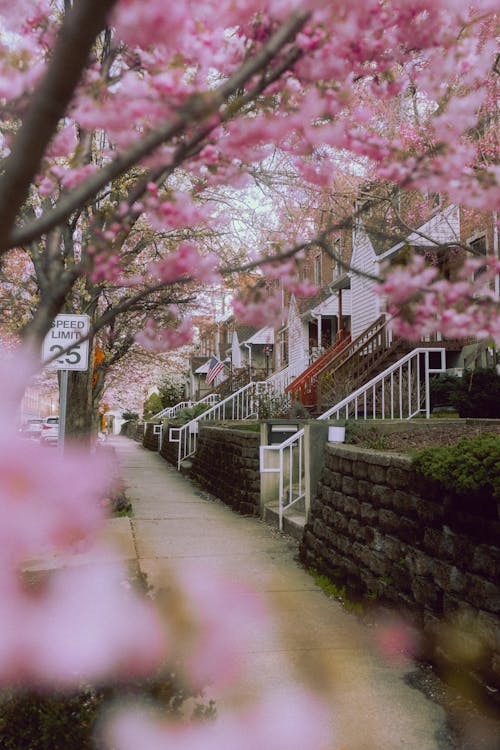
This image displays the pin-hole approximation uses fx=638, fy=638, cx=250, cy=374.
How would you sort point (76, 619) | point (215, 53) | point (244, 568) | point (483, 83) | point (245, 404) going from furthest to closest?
point (245, 404) → point (483, 83) → point (244, 568) → point (76, 619) → point (215, 53)

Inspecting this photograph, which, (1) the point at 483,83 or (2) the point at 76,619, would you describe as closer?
(2) the point at 76,619

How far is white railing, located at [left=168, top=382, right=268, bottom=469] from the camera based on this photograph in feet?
59.7

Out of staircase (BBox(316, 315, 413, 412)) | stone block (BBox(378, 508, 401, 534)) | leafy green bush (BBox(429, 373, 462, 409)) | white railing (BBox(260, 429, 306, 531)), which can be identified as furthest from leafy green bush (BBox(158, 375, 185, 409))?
stone block (BBox(378, 508, 401, 534))

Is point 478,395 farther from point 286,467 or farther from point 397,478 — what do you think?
point 397,478

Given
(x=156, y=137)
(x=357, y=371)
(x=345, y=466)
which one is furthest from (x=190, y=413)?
(x=156, y=137)

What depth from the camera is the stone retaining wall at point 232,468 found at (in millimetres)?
10461

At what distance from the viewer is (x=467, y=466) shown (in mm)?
3914

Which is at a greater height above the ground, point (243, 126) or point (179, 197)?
point (243, 126)

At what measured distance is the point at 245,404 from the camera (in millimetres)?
18719

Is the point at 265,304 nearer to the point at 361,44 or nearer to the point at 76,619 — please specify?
the point at 361,44

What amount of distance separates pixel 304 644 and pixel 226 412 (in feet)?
49.2

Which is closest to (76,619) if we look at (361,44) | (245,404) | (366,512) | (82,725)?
(82,725)

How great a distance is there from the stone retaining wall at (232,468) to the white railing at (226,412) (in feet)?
9.32

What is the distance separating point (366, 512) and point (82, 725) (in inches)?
126
